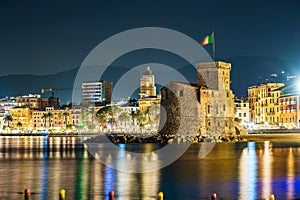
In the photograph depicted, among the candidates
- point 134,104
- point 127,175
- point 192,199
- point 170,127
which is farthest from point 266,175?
point 134,104

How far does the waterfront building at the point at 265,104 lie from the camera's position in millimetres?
150000

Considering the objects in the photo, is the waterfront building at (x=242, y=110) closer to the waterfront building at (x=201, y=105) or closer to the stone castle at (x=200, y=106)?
the stone castle at (x=200, y=106)

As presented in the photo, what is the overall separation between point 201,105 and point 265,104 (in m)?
67.6

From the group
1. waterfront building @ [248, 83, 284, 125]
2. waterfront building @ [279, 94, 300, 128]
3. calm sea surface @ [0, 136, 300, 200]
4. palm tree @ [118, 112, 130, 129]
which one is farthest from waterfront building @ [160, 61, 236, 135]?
palm tree @ [118, 112, 130, 129]

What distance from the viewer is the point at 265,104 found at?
510 ft

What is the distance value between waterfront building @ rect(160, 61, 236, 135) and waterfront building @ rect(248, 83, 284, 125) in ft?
173

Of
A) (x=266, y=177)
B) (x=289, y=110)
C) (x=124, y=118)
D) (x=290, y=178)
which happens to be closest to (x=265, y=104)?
(x=289, y=110)

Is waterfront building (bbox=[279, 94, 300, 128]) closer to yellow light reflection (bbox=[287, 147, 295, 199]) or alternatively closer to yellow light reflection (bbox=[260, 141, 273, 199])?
yellow light reflection (bbox=[260, 141, 273, 199])

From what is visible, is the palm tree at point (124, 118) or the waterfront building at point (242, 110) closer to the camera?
the waterfront building at point (242, 110)

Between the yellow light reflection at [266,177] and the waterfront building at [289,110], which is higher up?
the waterfront building at [289,110]

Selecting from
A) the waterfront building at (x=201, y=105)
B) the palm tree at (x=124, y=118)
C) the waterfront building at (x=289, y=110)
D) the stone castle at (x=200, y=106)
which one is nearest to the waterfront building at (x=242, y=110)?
the waterfront building at (x=289, y=110)

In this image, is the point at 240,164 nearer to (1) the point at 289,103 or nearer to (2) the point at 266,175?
(2) the point at 266,175

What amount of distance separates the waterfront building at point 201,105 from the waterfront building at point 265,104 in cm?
5274

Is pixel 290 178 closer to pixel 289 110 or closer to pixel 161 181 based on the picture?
pixel 161 181
